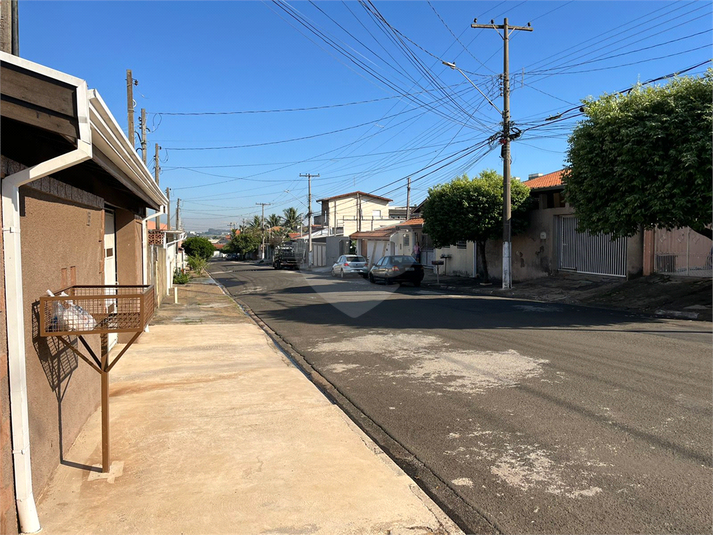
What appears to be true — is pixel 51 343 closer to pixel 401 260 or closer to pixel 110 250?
pixel 110 250

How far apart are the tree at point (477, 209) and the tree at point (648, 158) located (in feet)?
29.1

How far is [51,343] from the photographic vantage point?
4102mm

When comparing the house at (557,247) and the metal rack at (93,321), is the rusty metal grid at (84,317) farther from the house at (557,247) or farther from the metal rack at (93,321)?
→ the house at (557,247)

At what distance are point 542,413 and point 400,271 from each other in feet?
64.5

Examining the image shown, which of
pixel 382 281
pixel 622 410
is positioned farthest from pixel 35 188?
pixel 382 281

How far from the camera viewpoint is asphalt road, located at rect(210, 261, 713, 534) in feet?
12.7

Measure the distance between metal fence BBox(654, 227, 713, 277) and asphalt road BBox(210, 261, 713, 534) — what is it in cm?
690

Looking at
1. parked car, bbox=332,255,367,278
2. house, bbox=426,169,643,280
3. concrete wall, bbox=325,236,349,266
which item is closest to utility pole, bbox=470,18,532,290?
house, bbox=426,169,643,280

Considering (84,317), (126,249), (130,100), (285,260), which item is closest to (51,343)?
(84,317)

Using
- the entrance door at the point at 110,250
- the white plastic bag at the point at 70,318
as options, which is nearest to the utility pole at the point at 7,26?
the white plastic bag at the point at 70,318

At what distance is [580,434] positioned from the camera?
521 centimetres

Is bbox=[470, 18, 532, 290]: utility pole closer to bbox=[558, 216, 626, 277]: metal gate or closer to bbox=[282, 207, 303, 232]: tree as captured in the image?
bbox=[558, 216, 626, 277]: metal gate

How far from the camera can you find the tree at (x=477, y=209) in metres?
23.8

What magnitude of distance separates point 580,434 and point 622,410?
94 centimetres
